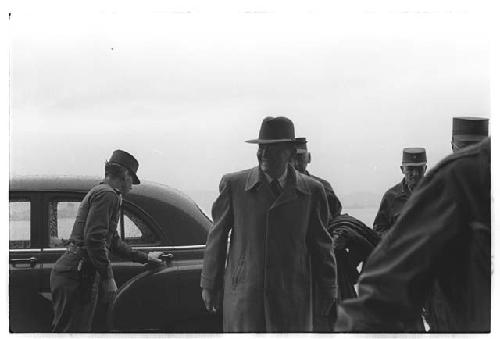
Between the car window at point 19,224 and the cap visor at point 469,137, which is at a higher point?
the cap visor at point 469,137

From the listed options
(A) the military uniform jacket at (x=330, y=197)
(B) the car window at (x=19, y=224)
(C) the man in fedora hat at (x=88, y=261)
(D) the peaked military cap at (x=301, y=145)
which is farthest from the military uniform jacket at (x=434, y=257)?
(B) the car window at (x=19, y=224)

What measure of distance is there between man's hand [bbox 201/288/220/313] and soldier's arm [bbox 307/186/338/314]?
68 cm

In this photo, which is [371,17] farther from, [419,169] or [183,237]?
[183,237]

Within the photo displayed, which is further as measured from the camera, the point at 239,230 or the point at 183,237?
the point at 183,237

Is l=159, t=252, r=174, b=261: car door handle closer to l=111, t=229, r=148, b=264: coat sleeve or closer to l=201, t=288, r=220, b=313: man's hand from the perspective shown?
l=111, t=229, r=148, b=264: coat sleeve

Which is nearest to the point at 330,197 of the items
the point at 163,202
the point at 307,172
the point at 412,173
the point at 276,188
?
the point at 307,172

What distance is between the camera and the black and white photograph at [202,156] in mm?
5621

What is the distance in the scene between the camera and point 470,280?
2.42 m

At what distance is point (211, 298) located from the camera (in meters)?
5.63

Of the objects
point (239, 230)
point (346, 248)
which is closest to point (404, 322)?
point (239, 230)

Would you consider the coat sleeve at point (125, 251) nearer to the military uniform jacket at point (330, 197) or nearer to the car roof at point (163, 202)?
the car roof at point (163, 202)

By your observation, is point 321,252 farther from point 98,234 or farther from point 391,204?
point 98,234

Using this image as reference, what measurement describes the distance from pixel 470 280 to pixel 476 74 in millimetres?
3591

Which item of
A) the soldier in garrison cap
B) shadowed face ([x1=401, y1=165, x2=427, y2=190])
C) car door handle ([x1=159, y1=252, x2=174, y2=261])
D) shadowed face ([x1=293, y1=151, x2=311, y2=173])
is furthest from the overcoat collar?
the soldier in garrison cap
